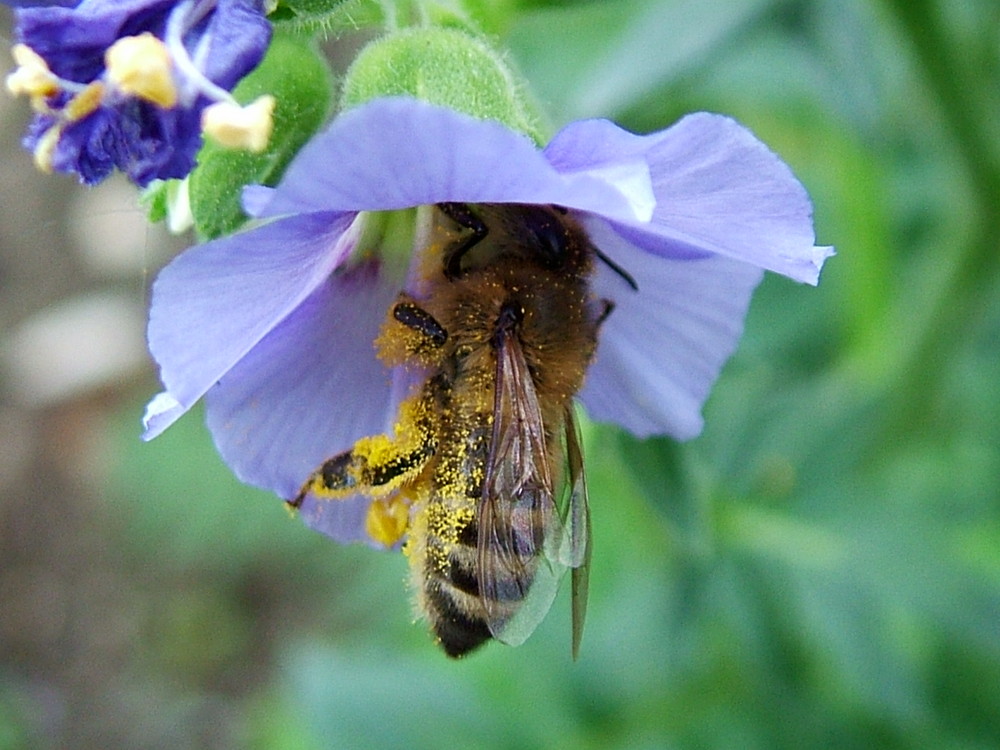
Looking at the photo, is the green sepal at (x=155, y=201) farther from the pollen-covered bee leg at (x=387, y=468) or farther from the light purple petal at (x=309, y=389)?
the pollen-covered bee leg at (x=387, y=468)

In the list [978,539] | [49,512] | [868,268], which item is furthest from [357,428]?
[49,512]

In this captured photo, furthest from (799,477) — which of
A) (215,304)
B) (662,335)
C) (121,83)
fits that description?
(121,83)

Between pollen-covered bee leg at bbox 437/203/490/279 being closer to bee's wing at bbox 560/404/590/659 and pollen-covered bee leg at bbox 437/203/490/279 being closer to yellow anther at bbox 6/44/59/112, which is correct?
bee's wing at bbox 560/404/590/659

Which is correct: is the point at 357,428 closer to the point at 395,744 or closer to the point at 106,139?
the point at 106,139

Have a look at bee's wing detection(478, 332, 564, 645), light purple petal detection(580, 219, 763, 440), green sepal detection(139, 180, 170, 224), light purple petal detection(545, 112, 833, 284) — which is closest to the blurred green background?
green sepal detection(139, 180, 170, 224)

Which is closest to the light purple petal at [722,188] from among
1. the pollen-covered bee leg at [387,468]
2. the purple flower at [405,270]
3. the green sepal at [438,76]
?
the purple flower at [405,270]

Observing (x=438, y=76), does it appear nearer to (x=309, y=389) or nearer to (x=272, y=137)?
(x=272, y=137)
